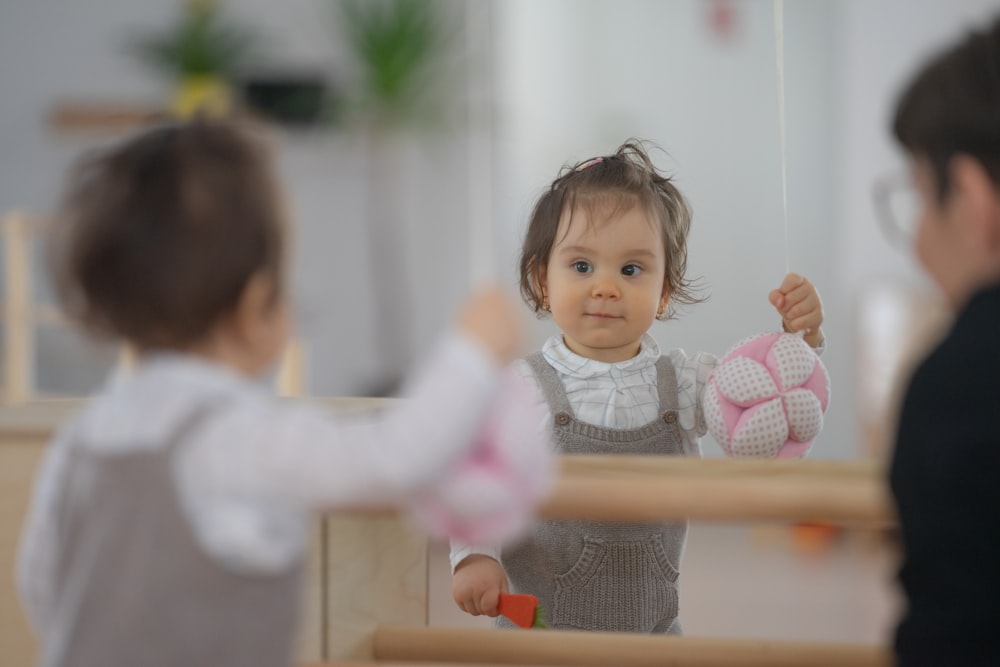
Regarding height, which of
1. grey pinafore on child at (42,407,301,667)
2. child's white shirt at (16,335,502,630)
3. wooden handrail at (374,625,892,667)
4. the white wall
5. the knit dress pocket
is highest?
the white wall

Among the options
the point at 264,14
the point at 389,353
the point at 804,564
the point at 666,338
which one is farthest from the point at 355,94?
the point at 666,338

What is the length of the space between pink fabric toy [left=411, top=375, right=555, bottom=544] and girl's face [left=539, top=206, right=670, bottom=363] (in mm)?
623

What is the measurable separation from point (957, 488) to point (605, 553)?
66 centimetres

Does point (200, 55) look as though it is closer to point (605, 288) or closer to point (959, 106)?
point (605, 288)

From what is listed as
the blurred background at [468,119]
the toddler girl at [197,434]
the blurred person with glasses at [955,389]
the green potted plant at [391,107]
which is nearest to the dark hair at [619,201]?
the blurred person with glasses at [955,389]

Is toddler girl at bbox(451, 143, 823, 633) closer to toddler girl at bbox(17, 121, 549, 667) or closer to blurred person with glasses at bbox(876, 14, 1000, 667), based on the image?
blurred person with glasses at bbox(876, 14, 1000, 667)

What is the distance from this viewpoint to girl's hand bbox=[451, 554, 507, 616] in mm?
1343

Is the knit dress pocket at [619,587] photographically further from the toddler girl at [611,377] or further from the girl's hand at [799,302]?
the girl's hand at [799,302]

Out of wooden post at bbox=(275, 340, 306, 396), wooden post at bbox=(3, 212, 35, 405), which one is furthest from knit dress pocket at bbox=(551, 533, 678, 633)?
wooden post at bbox=(3, 212, 35, 405)

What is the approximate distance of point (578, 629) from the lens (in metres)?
1.47

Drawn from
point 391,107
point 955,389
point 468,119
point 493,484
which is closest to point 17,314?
point 391,107

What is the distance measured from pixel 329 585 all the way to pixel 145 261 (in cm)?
50

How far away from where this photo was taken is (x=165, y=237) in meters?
0.82

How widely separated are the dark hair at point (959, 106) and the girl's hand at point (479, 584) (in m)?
0.69
